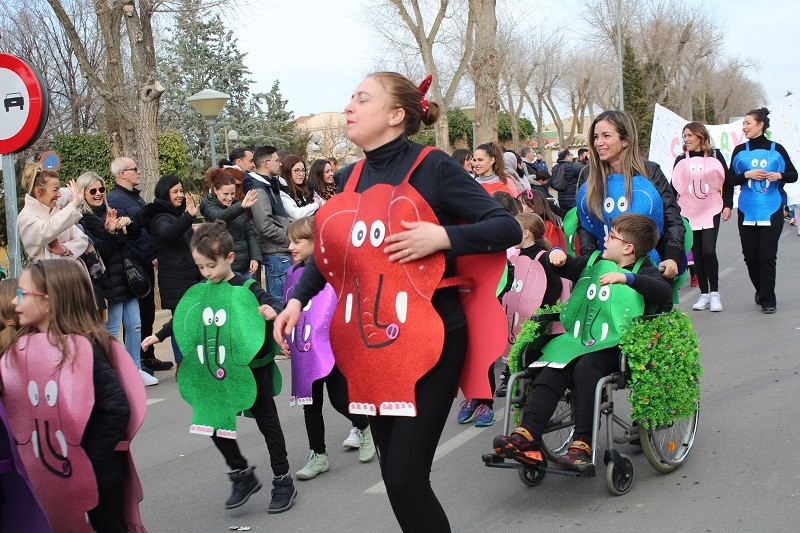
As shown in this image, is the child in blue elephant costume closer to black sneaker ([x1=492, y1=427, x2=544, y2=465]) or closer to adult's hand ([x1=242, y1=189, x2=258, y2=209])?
adult's hand ([x1=242, y1=189, x2=258, y2=209])

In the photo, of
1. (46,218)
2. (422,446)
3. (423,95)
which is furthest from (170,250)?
(422,446)

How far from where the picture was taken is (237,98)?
4066 centimetres

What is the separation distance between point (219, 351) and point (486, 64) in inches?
688

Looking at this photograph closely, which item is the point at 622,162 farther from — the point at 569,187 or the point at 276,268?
the point at 569,187

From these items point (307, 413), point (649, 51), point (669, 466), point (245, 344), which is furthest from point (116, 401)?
point (649, 51)

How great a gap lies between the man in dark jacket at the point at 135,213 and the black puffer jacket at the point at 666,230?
478 cm

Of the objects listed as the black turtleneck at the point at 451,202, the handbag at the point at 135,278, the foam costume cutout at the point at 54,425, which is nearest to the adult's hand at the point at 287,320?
the black turtleneck at the point at 451,202

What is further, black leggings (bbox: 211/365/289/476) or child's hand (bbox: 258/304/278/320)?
black leggings (bbox: 211/365/289/476)

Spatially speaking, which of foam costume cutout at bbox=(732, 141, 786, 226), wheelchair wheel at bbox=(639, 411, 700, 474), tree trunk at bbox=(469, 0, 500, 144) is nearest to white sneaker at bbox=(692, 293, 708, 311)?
foam costume cutout at bbox=(732, 141, 786, 226)

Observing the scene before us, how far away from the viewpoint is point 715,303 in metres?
9.96

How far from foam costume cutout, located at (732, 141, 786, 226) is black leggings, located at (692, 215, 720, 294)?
19.6 inches

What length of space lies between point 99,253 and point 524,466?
5251 mm

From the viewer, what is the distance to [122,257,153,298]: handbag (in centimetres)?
828

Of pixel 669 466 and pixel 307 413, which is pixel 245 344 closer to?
pixel 307 413
